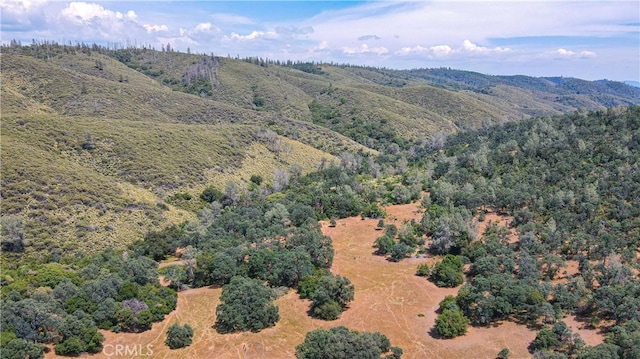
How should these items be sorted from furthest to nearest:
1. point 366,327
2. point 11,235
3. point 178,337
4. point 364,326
A: point 11,235, point 364,326, point 366,327, point 178,337

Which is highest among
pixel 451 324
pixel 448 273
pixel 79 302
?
pixel 79 302

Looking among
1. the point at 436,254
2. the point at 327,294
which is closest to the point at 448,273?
the point at 436,254

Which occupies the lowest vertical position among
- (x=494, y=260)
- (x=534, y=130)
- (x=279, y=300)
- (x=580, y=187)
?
(x=279, y=300)

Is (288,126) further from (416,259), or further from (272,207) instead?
(416,259)

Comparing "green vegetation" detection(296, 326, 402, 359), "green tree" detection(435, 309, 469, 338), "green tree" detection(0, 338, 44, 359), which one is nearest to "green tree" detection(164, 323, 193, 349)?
"green tree" detection(0, 338, 44, 359)

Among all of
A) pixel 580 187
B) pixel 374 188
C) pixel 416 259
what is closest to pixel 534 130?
pixel 580 187

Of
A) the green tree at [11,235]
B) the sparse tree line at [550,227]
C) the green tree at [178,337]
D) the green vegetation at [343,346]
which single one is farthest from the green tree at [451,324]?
the green tree at [11,235]

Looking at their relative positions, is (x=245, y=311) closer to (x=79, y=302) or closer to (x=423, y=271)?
(x=79, y=302)
